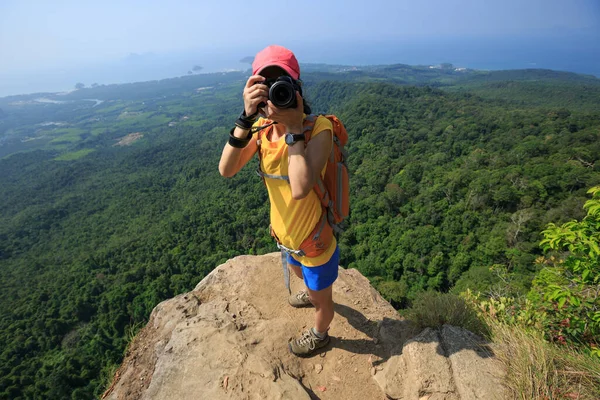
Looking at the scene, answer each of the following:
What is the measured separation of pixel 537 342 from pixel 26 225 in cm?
7066

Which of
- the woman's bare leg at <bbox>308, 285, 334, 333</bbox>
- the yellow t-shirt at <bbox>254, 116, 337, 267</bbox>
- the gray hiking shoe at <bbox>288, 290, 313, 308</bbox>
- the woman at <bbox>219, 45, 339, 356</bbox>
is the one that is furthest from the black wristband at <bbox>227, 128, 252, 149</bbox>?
the gray hiking shoe at <bbox>288, 290, 313, 308</bbox>

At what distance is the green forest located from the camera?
20422mm

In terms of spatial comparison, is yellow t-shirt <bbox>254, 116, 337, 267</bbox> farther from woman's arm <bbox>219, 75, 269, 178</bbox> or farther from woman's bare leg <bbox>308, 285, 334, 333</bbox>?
woman's bare leg <bbox>308, 285, 334, 333</bbox>

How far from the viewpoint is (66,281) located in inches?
1259

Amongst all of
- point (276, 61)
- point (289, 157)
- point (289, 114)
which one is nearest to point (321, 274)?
point (289, 157)

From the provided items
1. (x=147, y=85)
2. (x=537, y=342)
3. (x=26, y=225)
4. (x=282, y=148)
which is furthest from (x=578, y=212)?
(x=147, y=85)

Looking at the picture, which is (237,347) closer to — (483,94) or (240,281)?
(240,281)

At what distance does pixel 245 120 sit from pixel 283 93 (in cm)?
33

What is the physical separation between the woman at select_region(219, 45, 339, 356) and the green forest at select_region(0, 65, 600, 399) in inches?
13.9

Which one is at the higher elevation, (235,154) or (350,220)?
(235,154)

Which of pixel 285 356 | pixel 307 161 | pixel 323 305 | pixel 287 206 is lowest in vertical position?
pixel 285 356

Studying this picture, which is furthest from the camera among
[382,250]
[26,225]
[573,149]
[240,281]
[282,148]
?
[26,225]

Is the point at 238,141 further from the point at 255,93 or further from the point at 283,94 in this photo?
the point at 283,94

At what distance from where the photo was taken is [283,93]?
171cm
